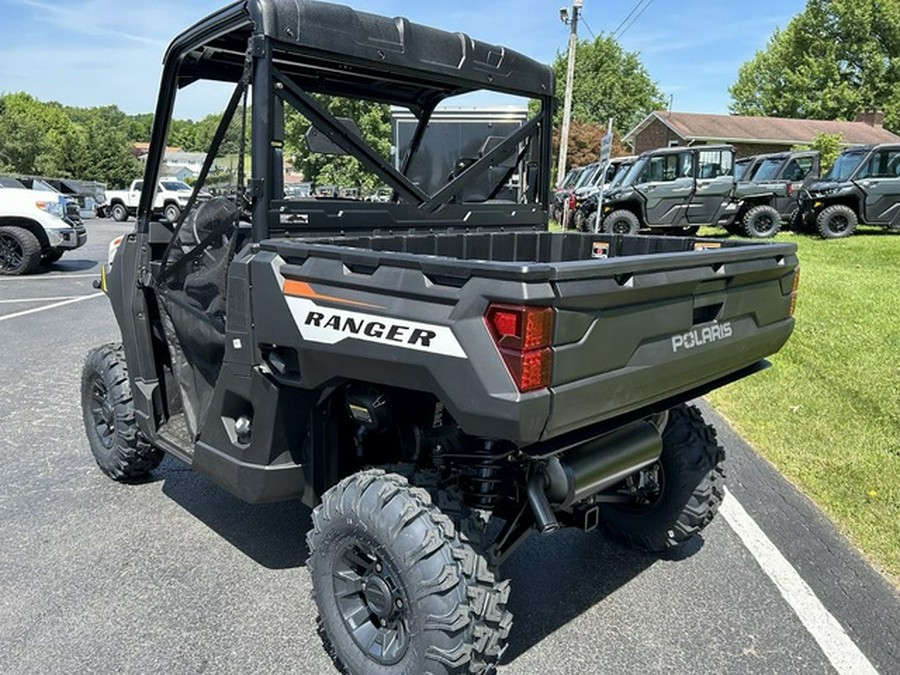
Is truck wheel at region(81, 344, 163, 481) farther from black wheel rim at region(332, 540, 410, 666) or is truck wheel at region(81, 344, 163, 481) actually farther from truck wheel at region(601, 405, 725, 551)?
truck wheel at region(601, 405, 725, 551)

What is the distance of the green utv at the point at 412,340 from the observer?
84.8 inches

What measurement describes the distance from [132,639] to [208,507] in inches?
47.2

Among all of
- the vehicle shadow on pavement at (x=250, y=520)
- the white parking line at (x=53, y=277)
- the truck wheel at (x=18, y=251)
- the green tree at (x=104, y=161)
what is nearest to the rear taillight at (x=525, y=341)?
the vehicle shadow on pavement at (x=250, y=520)

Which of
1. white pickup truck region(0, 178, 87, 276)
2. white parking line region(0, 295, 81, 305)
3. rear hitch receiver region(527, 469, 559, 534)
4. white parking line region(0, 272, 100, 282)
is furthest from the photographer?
white pickup truck region(0, 178, 87, 276)

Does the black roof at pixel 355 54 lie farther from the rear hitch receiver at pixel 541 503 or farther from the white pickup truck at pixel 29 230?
the white pickup truck at pixel 29 230

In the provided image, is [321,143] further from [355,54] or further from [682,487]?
[682,487]

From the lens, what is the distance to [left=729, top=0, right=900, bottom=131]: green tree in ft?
148

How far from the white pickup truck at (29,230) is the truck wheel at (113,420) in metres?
10.5

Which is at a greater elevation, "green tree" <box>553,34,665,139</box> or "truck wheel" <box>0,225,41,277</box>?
"green tree" <box>553,34,665,139</box>

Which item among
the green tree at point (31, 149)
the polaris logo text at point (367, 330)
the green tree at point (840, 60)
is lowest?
the polaris logo text at point (367, 330)

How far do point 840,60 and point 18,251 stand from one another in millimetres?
49779

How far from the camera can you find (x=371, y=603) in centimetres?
256

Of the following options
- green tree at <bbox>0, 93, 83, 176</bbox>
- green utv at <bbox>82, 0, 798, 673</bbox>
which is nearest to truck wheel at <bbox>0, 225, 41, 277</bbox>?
green utv at <bbox>82, 0, 798, 673</bbox>

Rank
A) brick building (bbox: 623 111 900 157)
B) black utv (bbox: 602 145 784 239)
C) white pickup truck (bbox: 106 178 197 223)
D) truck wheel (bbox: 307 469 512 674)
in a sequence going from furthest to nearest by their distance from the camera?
1. brick building (bbox: 623 111 900 157)
2. black utv (bbox: 602 145 784 239)
3. white pickup truck (bbox: 106 178 197 223)
4. truck wheel (bbox: 307 469 512 674)
